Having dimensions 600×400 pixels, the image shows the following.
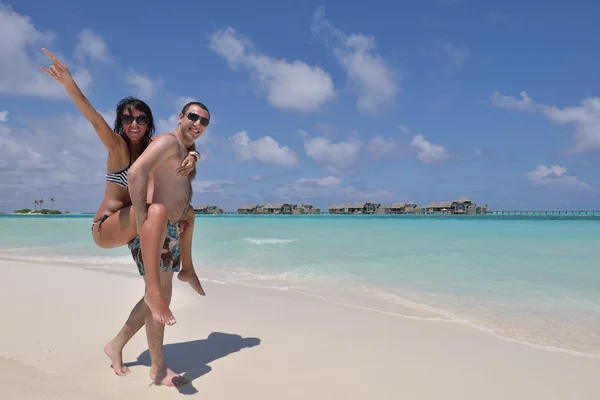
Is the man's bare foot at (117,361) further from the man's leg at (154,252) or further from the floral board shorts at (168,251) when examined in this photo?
the man's leg at (154,252)

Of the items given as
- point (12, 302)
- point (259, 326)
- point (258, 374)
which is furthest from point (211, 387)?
point (12, 302)

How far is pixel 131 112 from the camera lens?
262 cm

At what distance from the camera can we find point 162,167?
246 centimetres

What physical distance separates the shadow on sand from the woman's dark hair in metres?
1.60

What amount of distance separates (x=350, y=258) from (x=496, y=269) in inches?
129

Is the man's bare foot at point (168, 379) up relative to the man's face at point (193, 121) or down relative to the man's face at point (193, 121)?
down

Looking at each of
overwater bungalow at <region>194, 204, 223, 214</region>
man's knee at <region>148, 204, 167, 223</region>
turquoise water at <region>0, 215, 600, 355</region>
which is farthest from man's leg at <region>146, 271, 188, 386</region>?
overwater bungalow at <region>194, 204, 223, 214</region>

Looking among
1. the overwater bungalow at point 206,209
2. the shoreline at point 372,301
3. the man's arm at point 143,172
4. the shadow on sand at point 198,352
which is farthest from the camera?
the overwater bungalow at point 206,209

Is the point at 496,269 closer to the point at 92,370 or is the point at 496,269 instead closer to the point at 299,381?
the point at 299,381

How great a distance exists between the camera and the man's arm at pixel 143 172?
2.23 m

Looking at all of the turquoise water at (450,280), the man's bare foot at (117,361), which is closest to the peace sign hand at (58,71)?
the man's bare foot at (117,361)

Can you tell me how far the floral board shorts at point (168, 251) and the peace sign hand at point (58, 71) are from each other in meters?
1.01

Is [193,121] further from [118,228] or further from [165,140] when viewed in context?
[118,228]

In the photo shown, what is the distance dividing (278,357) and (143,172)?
174cm
